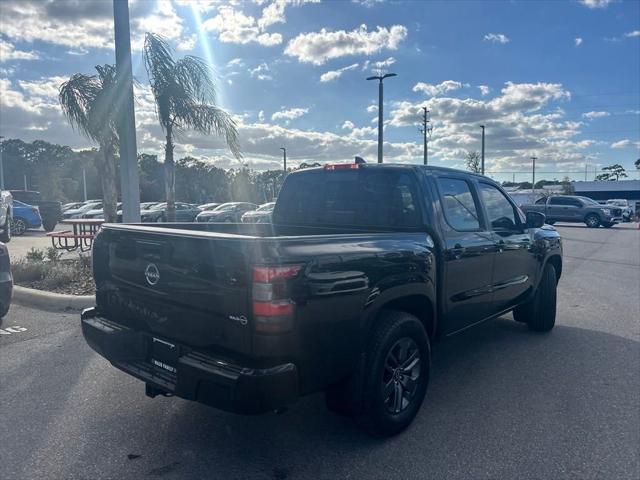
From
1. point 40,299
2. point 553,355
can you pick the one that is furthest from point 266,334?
point 40,299

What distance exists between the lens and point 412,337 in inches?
141

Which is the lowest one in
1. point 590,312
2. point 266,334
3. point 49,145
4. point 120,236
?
point 590,312

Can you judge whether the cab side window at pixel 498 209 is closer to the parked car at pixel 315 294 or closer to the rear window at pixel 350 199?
the parked car at pixel 315 294

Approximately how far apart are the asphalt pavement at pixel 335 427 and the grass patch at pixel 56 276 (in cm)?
225

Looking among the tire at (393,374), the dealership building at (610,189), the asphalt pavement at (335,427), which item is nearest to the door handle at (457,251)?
the tire at (393,374)

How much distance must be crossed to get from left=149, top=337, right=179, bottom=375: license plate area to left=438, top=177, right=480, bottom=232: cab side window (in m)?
2.37

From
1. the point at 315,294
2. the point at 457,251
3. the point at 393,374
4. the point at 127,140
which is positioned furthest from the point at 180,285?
the point at 127,140

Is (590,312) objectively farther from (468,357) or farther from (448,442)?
(448,442)

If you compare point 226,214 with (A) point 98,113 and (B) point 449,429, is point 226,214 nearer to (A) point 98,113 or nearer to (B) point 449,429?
(A) point 98,113

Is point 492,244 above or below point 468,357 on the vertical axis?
above

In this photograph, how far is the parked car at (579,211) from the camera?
90.4ft

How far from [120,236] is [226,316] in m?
1.24

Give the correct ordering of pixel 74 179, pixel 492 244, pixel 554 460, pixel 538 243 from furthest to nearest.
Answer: pixel 74 179 → pixel 538 243 → pixel 492 244 → pixel 554 460

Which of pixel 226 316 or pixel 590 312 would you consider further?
pixel 590 312
